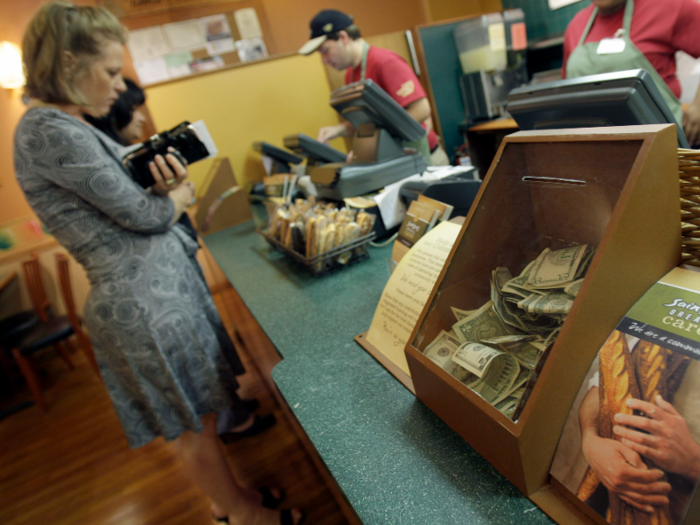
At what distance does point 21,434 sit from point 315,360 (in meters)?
3.24

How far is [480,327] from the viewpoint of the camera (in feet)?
2.14

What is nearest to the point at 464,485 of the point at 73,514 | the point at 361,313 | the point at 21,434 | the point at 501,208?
the point at 501,208

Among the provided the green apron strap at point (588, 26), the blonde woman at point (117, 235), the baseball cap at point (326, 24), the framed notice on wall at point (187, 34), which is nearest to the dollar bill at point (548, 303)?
the blonde woman at point (117, 235)

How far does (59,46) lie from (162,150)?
0.36 m

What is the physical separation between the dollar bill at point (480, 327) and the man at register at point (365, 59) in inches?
78.0

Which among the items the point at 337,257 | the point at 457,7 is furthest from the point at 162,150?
the point at 457,7

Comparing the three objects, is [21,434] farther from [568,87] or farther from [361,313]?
[568,87]

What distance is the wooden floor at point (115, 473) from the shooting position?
2039mm

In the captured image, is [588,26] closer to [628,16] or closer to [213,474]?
[628,16]

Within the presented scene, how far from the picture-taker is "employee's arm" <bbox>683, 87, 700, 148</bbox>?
1640mm

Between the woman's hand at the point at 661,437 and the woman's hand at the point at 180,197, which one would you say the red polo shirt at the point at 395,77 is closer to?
the woman's hand at the point at 180,197

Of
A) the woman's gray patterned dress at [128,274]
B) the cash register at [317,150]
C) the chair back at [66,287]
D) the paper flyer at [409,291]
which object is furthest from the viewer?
the chair back at [66,287]

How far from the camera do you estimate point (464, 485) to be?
1.90 ft

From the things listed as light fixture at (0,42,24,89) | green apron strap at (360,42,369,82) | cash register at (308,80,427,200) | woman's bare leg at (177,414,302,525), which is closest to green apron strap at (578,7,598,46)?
cash register at (308,80,427,200)
